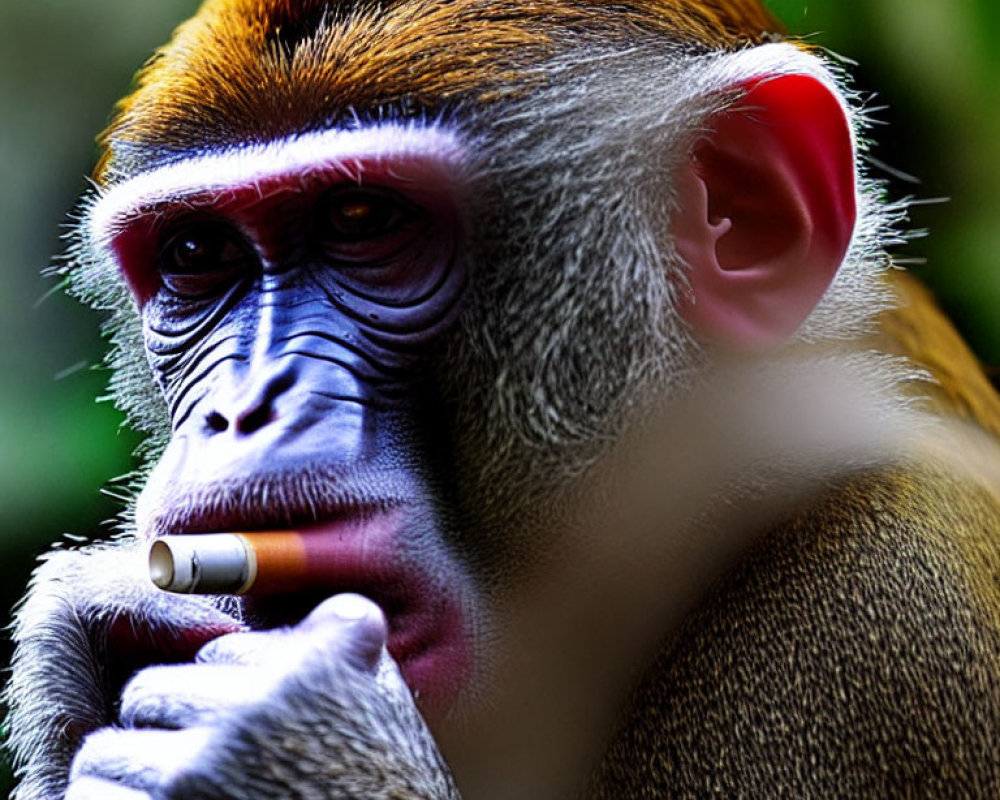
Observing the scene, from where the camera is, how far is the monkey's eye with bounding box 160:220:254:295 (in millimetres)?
1977

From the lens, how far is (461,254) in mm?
1882

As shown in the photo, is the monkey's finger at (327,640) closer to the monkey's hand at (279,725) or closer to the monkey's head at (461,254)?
the monkey's hand at (279,725)

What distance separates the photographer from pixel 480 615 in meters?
1.82

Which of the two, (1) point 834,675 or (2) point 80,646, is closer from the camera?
(1) point 834,675

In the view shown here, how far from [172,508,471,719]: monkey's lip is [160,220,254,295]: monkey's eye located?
0.42 metres

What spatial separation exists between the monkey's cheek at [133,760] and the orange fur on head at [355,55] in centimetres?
76

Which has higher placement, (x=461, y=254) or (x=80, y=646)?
(x=461, y=254)

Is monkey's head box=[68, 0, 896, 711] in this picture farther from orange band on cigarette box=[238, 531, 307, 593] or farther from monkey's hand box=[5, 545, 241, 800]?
monkey's hand box=[5, 545, 241, 800]

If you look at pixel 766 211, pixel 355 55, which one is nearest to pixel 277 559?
pixel 355 55

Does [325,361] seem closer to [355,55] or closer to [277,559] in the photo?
[277,559]

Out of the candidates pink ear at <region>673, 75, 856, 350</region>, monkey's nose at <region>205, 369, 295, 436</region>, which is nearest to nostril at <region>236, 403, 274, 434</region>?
monkey's nose at <region>205, 369, 295, 436</region>

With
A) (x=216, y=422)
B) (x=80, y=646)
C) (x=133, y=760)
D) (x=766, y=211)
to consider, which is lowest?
(x=80, y=646)

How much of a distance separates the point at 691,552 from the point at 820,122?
1.90 feet

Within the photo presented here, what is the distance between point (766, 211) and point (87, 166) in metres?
1.18
